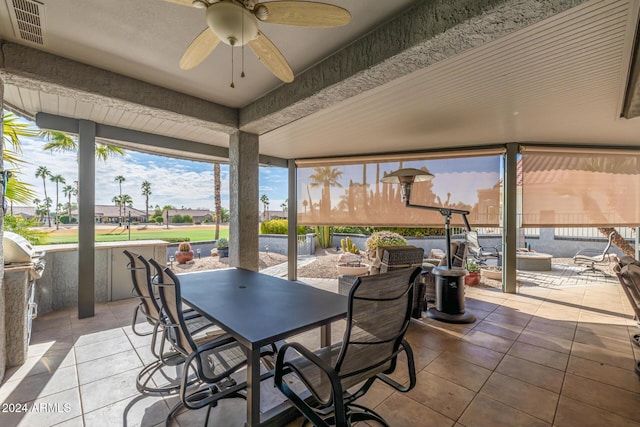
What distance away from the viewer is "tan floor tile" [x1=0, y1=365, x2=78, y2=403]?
2066mm

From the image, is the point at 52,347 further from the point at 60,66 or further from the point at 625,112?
the point at 625,112

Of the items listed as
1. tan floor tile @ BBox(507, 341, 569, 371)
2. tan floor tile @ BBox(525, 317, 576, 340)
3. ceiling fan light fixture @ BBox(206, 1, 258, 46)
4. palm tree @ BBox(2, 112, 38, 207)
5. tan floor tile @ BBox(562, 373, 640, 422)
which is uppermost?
ceiling fan light fixture @ BBox(206, 1, 258, 46)

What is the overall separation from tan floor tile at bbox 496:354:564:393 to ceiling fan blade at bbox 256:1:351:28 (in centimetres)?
313

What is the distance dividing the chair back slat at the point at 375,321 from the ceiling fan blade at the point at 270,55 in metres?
1.54

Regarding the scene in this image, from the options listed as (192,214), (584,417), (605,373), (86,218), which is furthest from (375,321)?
(192,214)

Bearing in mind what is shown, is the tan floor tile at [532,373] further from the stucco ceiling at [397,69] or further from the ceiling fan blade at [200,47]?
the ceiling fan blade at [200,47]

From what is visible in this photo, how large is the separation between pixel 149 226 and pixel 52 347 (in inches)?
671

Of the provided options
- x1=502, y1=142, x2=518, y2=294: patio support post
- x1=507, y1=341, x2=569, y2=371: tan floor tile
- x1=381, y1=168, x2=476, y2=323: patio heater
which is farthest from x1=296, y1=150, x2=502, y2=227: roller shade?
x1=507, y1=341, x2=569, y2=371: tan floor tile

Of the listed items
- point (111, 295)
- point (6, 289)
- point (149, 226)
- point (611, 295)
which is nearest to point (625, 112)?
point (611, 295)

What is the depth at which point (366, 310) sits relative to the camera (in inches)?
50.4

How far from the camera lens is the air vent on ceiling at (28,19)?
72.2 inches

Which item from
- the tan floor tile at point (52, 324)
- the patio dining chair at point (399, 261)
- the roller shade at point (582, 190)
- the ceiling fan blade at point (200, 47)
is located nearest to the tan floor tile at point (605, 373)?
the patio dining chair at point (399, 261)

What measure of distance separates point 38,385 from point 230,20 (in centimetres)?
318

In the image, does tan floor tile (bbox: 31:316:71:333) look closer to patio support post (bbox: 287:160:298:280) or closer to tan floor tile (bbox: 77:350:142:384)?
tan floor tile (bbox: 77:350:142:384)
